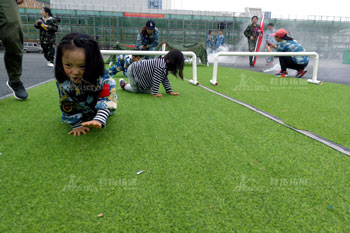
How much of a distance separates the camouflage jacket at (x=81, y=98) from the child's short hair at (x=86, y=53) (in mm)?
121

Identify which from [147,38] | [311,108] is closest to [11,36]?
[311,108]

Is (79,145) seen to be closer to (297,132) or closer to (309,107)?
(297,132)

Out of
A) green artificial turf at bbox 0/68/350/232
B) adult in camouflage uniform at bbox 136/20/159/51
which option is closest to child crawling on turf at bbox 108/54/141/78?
adult in camouflage uniform at bbox 136/20/159/51

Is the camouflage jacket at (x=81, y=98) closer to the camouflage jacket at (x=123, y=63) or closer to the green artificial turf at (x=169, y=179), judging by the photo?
the green artificial turf at (x=169, y=179)

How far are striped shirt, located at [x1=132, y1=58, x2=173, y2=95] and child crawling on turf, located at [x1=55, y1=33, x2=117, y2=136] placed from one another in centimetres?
146

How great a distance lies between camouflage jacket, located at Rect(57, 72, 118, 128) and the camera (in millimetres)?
1781

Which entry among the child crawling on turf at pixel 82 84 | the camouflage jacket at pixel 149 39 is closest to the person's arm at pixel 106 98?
the child crawling on turf at pixel 82 84

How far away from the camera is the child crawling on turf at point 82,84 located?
61.0 inches

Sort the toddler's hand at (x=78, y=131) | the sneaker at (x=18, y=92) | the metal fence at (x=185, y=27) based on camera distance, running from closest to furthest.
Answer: the toddler's hand at (x=78, y=131) → the sneaker at (x=18, y=92) → the metal fence at (x=185, y=27)

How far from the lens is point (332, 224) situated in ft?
2.96

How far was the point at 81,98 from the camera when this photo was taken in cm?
184

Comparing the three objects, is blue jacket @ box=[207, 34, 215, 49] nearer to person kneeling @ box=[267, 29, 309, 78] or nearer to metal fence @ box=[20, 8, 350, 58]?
person kneeling @ box=[267, 29, 309, 78]

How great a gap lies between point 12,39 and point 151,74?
62.6 inches

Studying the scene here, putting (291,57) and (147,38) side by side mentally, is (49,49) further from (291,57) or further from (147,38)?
(291,57)
